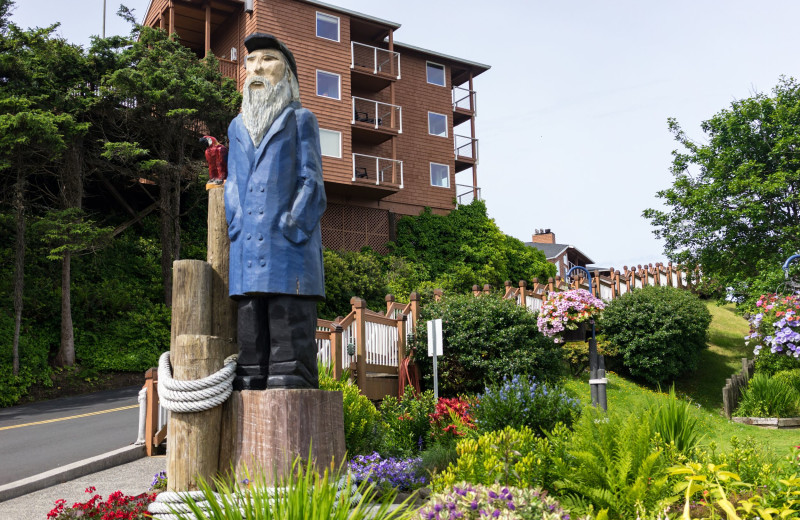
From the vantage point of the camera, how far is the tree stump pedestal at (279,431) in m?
4.71

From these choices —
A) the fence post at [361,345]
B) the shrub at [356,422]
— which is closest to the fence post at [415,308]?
the fence post at [361,345]

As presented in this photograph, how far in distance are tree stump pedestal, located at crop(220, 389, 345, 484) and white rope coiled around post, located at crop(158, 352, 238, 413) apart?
16cm

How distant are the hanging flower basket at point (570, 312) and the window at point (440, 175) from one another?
2128 centimetres

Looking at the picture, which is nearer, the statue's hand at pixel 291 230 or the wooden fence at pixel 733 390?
the statue's hand at pixel 291 230

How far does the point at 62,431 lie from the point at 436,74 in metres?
25.6

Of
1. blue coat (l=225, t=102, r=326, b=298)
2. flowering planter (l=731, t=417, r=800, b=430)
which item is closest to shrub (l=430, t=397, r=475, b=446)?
blue coat (l=225, t=102, r=326, b=298)

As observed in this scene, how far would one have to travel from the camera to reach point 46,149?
18172 mm

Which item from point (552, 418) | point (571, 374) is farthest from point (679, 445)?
point (571, 374)

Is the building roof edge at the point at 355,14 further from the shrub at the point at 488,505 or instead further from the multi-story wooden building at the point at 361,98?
the shrub at the point at 488,505

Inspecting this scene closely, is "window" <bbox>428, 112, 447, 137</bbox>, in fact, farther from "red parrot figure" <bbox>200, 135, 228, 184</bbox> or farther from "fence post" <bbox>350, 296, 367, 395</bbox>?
"red parrot figure" <bbox>200, 135, 228, 184</bbox>

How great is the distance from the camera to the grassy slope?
13.0 metres

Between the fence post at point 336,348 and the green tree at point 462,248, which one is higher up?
the green tree at point 462,248

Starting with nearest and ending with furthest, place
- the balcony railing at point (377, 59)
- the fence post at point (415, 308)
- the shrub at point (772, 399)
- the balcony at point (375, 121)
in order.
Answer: the fence post at point (415, 308)
the shrub at point (772, 399)
the balcony at point (375, 121)
the balcony railing at point (377, 59)

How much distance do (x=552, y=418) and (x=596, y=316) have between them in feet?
11.6
